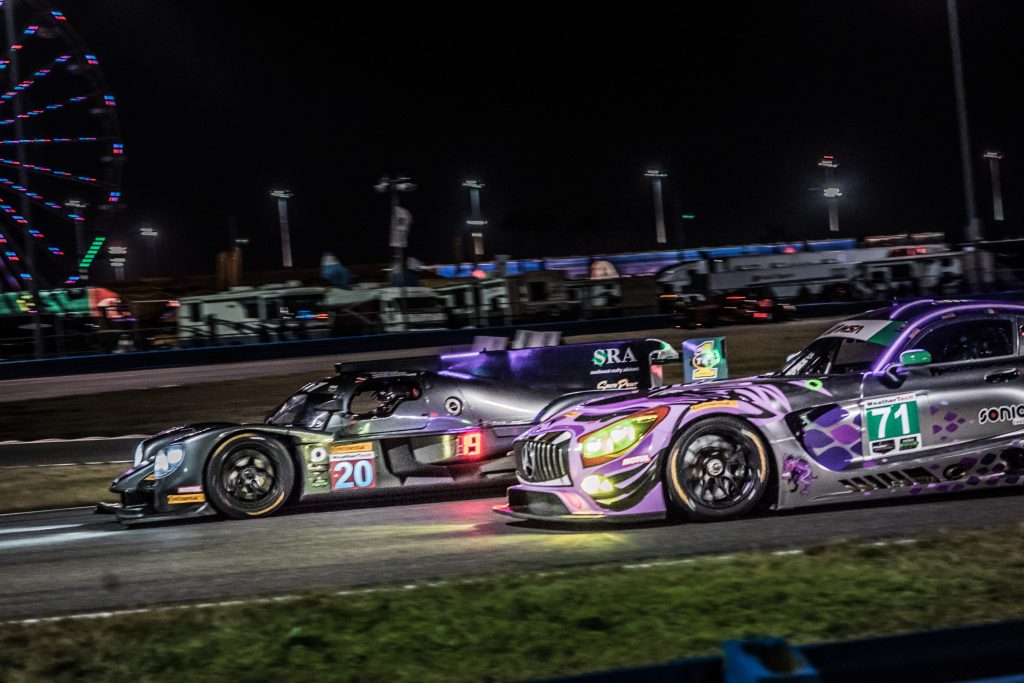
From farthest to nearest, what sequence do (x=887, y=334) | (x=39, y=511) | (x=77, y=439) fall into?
(x=77, y=439), (x=39, y=511), (x=887, y=334)

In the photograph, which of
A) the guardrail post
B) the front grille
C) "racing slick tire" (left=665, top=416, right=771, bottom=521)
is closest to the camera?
the guardrail post

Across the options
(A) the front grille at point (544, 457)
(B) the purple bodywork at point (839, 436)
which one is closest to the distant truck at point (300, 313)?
(A) the front grille at point (544, 457)

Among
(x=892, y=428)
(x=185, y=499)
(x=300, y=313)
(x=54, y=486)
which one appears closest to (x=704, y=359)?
(x=892, y=428)

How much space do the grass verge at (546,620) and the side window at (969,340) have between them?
6.28 feet

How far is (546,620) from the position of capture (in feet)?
16.5

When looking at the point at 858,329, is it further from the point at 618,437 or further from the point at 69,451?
the point at 69,451

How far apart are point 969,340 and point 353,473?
4824mm

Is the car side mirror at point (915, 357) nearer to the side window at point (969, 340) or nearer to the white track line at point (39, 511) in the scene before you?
the side window at point (969, 340)

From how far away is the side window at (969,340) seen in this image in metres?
7.62

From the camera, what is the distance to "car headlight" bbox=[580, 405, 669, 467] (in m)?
7.19

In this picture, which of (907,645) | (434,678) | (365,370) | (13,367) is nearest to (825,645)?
(907,645)

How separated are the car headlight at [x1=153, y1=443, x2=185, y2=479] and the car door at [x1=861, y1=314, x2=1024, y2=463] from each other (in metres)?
5.20

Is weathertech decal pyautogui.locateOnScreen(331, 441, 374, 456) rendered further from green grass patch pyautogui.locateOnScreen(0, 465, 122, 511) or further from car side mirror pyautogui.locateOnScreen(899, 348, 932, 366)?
car side mirror pyautogui.locateOnScreen(899, 348, 932, 366)

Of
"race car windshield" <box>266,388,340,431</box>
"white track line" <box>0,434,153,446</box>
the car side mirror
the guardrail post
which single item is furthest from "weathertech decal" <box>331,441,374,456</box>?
"white track line" <box>0,434,153,446</box>
